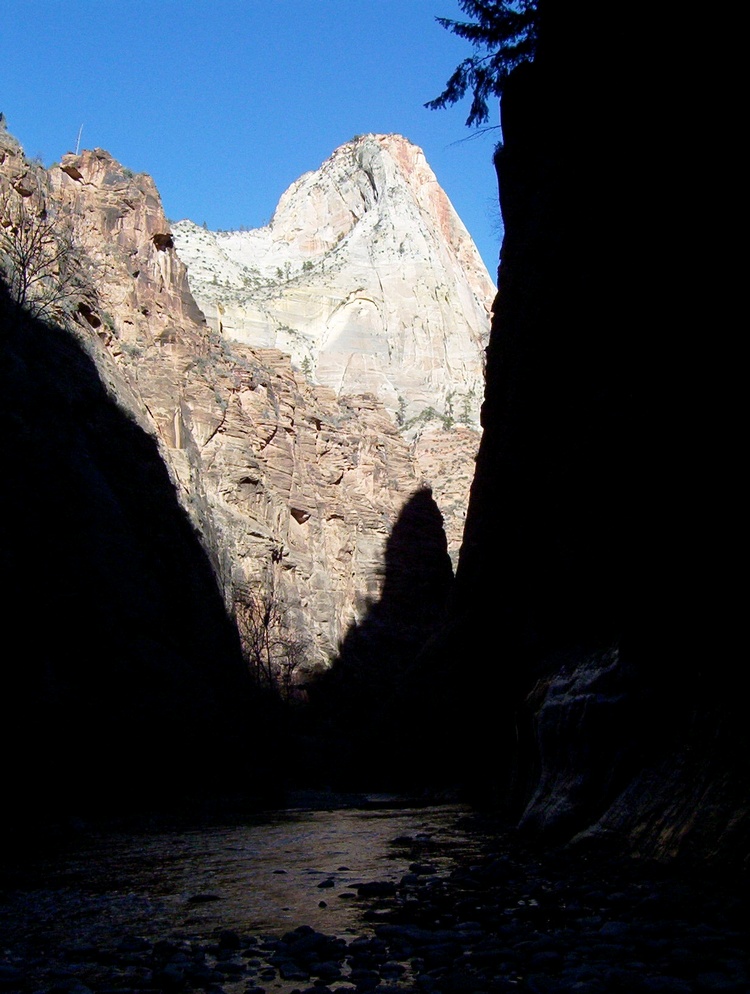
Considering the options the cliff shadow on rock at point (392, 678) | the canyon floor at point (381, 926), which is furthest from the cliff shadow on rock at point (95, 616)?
the canyon floor at point (381, 926)

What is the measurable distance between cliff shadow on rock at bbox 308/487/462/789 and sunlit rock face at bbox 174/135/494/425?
24.7 metres

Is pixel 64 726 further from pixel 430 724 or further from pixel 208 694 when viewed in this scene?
pixel 430 724

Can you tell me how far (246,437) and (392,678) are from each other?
16.9m

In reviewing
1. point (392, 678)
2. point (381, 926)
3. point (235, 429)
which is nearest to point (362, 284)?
point (235, 429)

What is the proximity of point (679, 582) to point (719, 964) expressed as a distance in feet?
17.4

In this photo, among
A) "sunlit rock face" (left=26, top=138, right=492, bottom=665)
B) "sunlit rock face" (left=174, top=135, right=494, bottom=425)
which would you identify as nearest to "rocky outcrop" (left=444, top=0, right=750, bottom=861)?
"sunlit rock face" (left=26, top=138, right=492, bottom=665)

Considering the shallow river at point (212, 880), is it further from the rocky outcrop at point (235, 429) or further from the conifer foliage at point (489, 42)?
the rocky outcrop at point (235, 429)

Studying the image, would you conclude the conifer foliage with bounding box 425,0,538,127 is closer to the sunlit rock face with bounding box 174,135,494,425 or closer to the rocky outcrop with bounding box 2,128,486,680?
the rocky outcrop with bounding box 2,128,486,680

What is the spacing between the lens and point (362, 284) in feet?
300

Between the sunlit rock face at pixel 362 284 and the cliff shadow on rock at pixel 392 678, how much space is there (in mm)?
24749

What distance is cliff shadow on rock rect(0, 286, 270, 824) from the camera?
18.1 metres

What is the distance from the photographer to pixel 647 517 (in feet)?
33.2

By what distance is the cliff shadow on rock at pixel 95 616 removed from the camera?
59.4 feet

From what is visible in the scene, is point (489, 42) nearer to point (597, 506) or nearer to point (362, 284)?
point (597, 506)
